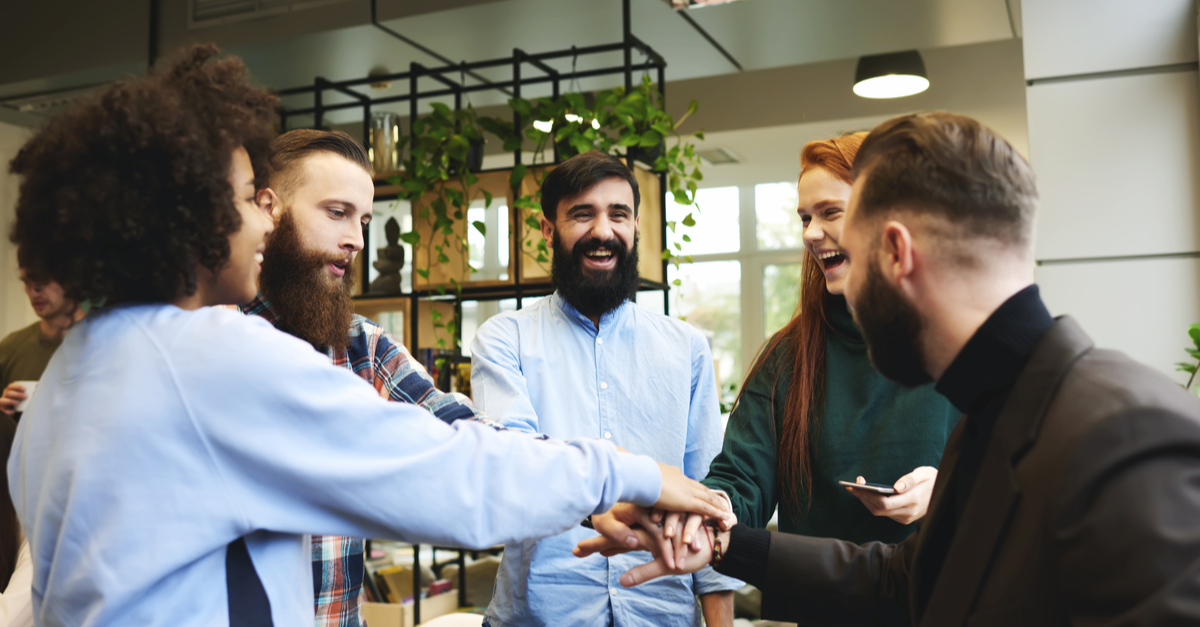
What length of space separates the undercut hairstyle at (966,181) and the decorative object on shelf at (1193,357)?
6.20 feet

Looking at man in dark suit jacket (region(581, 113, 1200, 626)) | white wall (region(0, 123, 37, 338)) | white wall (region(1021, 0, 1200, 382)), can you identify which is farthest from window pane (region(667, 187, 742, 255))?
man in dark suit jacket (region(581, 113, 1200, 626))

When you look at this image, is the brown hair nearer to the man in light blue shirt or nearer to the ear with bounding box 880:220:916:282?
the man in light blue shirt

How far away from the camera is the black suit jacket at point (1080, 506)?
28.3 inches

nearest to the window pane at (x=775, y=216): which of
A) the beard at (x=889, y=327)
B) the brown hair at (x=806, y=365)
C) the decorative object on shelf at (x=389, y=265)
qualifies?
the decorative object on shelf at (x=389, y=265)

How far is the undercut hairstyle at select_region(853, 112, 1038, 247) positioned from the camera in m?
0.98

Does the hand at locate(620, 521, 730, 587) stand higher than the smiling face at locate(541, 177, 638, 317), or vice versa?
the smiling face at locate(541, 177, 638, 317)

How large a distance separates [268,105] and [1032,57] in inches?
105

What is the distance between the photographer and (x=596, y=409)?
1.95 meters

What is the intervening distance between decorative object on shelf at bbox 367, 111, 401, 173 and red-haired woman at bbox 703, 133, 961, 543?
8.40 ft

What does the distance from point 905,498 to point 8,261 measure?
19.3 feet

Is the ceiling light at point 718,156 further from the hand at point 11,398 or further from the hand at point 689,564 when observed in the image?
the hand at point 689,564

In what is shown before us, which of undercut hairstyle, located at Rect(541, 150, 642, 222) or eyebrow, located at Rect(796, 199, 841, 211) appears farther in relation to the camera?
undercut hairstyle, located at Rect(541, 150, 642, 222)

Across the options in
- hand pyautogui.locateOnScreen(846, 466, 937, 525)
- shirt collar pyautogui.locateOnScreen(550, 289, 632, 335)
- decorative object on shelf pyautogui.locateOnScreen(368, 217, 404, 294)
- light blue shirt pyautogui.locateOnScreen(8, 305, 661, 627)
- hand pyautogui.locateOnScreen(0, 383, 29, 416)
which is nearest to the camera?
light blue shirt pyautogui.locateOnScreen(8, 305, 661, 627)

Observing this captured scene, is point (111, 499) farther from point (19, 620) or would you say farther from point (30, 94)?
point (30, 94)
